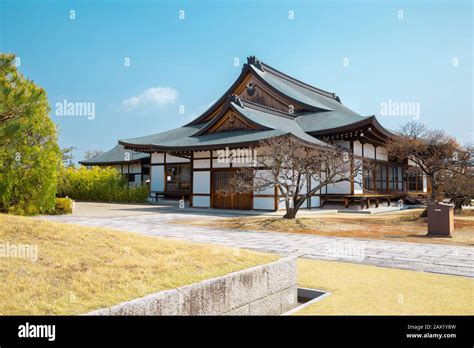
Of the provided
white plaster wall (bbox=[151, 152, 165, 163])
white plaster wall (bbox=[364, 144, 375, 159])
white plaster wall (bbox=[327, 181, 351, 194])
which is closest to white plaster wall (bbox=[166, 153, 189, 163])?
white plaster wall (bbox=[151, 152, 165, 163])

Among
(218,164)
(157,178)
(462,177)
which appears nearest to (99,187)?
(157,178)

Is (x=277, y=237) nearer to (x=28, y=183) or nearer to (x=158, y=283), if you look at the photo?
(x=158, y=283)

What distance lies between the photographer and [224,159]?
814 inches

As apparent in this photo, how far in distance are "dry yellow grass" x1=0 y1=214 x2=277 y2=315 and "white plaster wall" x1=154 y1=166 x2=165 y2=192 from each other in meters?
20.8

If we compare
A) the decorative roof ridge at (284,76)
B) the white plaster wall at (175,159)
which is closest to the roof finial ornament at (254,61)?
the decorative roof ridge at (284,76)

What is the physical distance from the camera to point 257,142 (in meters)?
17.8

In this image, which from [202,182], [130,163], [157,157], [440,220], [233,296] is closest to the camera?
[233,296]

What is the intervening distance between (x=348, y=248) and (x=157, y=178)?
2006 cm

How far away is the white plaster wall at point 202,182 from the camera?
21484 mm

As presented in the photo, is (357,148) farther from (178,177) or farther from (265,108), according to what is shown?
(178,177)

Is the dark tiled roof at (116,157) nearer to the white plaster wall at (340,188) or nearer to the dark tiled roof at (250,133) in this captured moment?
the dark tiled roof at (250,133)

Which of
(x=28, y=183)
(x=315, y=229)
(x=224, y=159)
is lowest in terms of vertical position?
(x=315, y=229)
